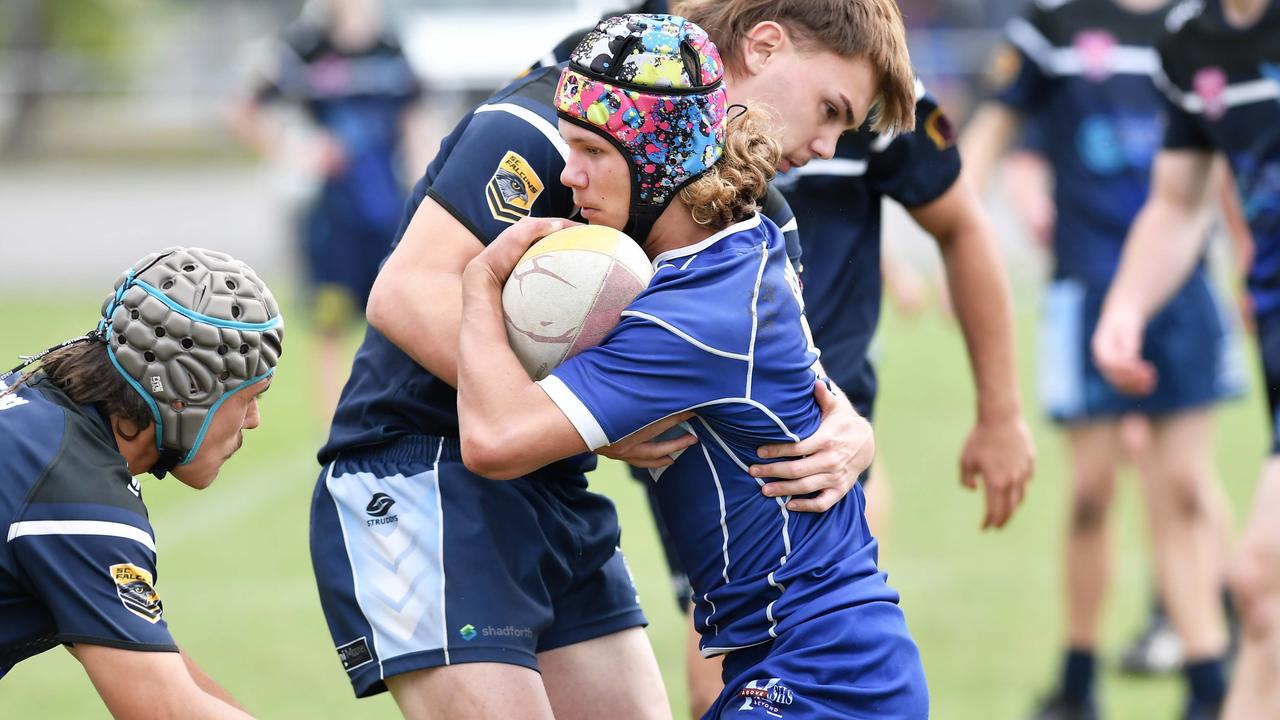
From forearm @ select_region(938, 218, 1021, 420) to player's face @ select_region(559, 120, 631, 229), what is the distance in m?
1.66

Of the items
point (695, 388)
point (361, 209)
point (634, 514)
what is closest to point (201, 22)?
point (361, 209)

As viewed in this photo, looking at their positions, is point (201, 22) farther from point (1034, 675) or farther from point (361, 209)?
point (1034, 675)

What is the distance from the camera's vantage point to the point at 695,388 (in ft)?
10.0

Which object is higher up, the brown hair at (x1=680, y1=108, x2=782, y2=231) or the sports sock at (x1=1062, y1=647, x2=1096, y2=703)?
the brown hair at (x1=680, y1=108, x2=782, y2=231)

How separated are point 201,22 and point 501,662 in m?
37.8

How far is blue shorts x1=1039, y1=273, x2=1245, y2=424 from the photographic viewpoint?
664cm

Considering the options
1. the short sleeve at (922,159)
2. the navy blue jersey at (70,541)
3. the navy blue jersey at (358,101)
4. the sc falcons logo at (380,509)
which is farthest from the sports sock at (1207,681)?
the navy blue jersey at (358,101)

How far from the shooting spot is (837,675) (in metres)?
3.10

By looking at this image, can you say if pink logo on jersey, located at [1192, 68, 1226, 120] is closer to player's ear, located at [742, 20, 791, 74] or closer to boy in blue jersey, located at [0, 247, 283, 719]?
player's ear, located at [742, 20, 791, 74]

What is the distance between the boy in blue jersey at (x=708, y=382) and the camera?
3.05 meters

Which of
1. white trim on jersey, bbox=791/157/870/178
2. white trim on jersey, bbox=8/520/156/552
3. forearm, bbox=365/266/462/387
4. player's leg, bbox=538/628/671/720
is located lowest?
player's leg, bbox=538/628/671/720

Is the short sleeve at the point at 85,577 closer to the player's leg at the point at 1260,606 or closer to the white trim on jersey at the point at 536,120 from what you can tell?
the white trim on jersey at the point at 536,120

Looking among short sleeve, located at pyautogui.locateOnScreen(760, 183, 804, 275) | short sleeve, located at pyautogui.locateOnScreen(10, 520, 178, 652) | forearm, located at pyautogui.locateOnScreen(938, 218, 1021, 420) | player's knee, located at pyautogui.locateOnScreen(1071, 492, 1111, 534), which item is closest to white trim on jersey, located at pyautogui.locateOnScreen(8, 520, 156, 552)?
short sleeve, located at pyautogui.locateOnScreen(10, 520, 178, 652)

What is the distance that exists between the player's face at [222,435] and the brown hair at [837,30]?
1270 mm
